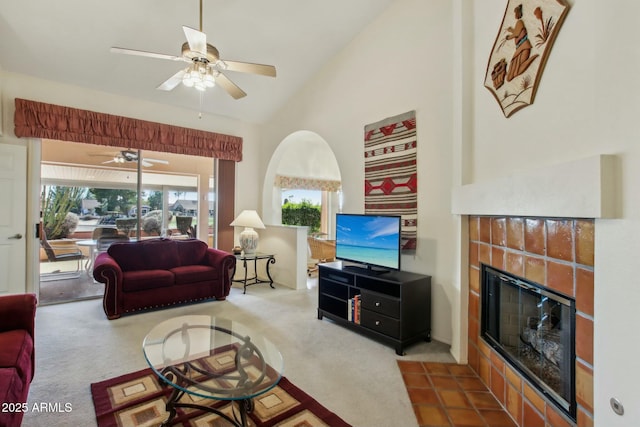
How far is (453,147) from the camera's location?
263cm

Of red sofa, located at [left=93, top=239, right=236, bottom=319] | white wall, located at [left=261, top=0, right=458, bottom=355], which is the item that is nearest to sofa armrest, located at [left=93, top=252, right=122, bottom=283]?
red sofa, located at [left=93, top=239, right=236, bottom=319]

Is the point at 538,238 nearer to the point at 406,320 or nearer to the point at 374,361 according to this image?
the point at 406,320

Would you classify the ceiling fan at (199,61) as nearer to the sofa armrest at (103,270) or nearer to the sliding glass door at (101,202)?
the sofa armrest at (103,270)

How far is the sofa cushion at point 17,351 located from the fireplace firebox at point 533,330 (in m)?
→ 2.64

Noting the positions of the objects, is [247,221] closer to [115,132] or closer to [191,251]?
[191,251]

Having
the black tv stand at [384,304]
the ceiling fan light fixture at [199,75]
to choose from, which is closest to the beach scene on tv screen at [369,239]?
the black tv stand at [384,304]

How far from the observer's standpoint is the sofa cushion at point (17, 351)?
1.60m

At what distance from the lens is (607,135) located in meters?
1.22

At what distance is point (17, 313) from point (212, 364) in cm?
129

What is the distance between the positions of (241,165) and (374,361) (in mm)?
3940

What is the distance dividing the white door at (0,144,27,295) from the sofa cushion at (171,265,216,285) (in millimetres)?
1607

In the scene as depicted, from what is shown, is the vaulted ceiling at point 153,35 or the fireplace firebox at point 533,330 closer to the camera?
the fireplace firebox at point 533,330

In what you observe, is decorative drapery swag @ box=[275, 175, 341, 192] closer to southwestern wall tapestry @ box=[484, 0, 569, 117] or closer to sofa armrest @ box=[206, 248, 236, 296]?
sofa armrest @ box=[206, 248, 236, 296]

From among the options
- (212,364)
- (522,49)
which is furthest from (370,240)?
(522,49)
